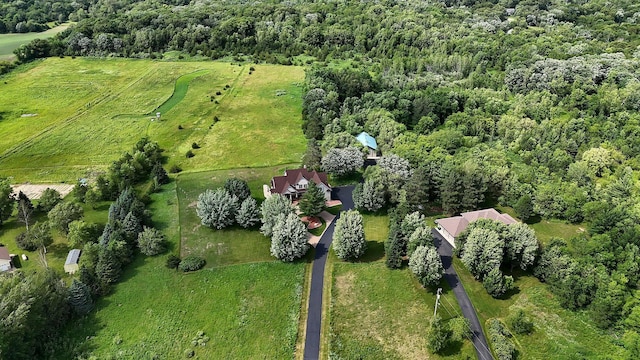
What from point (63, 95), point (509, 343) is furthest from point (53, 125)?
point (509, 343)

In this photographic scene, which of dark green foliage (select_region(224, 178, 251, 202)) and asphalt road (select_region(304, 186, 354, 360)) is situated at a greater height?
dark green foliage (select_region(224, 178, 251, 202))

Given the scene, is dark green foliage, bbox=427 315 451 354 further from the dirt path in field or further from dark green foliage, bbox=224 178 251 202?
the dirt path in field

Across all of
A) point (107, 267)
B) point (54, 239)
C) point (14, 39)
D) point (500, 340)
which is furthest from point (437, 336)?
point (14, 39)

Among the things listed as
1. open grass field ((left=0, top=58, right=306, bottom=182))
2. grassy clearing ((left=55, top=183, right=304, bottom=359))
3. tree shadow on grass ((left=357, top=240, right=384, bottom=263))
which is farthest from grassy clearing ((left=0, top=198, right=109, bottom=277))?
tree shadow on grass ((left=357, top=240, right=384, bottom=263))

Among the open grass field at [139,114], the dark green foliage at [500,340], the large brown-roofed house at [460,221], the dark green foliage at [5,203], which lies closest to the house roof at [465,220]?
the large brown-roofed house at [460,221]

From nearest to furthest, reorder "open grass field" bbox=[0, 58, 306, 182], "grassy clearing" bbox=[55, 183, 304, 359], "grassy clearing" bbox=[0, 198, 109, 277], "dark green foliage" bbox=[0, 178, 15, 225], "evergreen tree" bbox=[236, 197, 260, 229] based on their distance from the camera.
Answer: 1. "grassy clearing" bbox=[55, 183, 304, 359]
2. "grassy clearing" bbox=[0, 198, 109, 277]
3. "evergreen tree" bbox=[236, 197, 260, 229]
4. "dark green foliage" bbox=[0, 178, 15, 225]
5. "open grass field" bbox=[0, 58, 306, 182]
